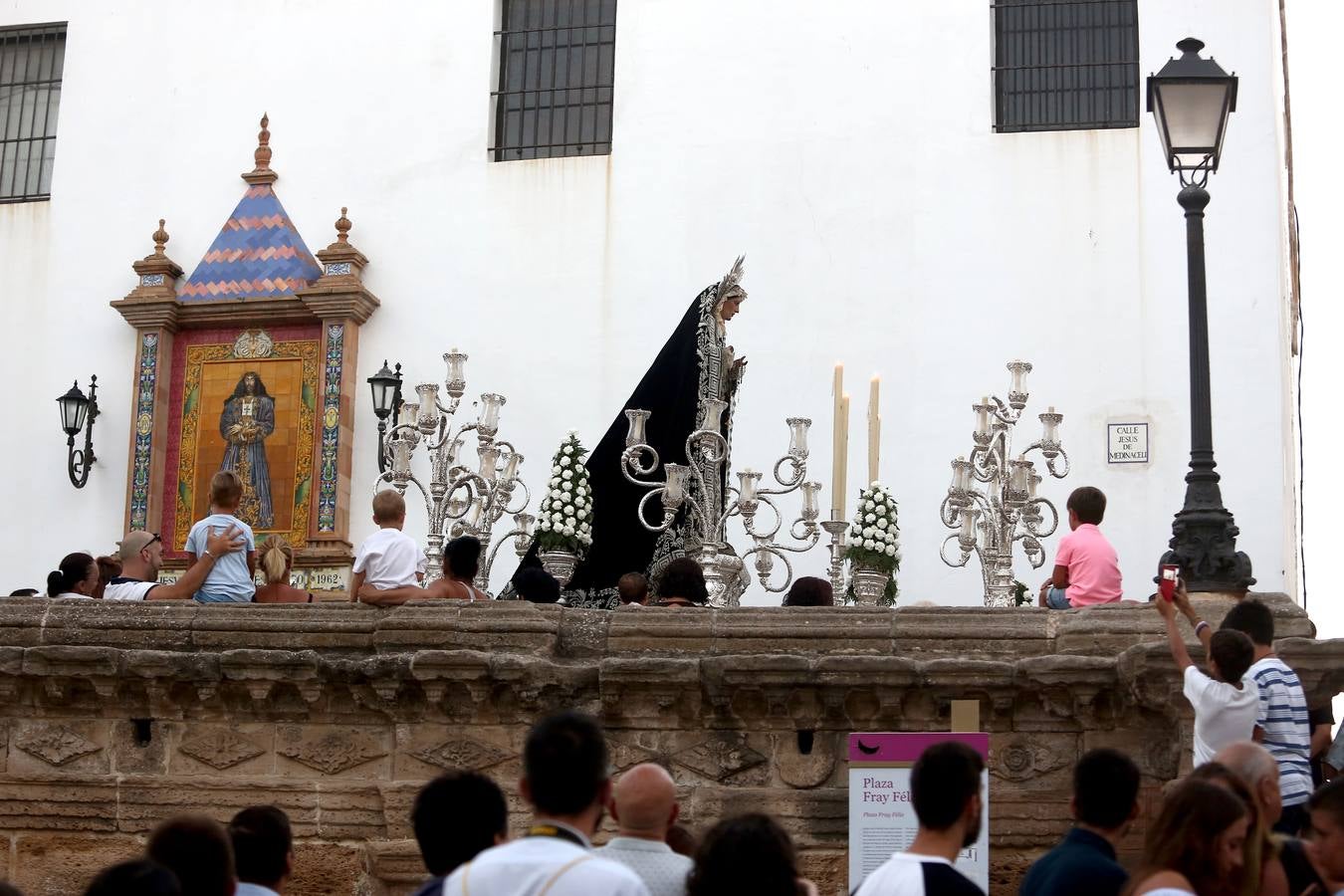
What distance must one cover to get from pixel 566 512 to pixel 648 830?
19.6 feet

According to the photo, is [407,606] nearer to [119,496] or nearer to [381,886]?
[381,886]

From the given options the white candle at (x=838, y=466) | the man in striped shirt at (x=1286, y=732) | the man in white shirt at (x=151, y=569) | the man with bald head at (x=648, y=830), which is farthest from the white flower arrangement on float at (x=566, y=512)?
the man with bald head at (x=648, y=830)

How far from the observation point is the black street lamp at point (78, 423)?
53.8ft

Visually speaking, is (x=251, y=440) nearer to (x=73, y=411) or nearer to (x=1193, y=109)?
(x=73, y=411)

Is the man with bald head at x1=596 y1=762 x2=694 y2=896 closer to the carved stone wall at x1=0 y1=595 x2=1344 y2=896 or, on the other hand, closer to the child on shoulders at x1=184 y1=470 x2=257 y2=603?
the carved stone wall at x1=0 y1=595 x2=1344 y2=896

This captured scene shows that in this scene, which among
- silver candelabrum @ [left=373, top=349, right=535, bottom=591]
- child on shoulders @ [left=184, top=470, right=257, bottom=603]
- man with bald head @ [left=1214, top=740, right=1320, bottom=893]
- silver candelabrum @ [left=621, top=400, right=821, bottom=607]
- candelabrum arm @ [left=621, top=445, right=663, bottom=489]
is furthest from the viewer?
silver candelabrum @ [left=373, top=349, right=535, bottom=591]

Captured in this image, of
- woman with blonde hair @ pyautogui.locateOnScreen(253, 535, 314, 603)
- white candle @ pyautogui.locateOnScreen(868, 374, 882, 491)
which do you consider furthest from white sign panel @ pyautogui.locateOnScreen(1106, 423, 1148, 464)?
woman with blonde hair @ pyautogui.locateOnScreen(253, 535, 314, 603)

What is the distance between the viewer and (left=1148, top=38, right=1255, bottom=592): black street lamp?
746 centimetres

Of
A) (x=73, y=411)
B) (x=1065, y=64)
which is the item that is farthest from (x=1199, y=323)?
(x=73, y=411)

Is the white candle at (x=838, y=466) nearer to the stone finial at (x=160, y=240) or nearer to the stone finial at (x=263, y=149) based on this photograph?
the stone finial at (x=263, y=149)

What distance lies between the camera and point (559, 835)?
13.9 feet

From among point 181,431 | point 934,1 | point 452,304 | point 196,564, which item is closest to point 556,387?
point 452,304

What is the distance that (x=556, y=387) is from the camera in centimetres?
1593

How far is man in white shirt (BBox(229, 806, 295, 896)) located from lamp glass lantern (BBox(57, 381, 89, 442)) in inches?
477
